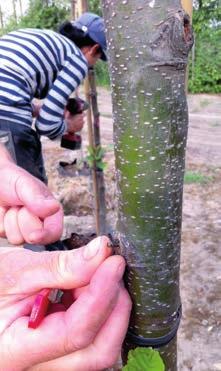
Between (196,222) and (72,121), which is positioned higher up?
(72,121)

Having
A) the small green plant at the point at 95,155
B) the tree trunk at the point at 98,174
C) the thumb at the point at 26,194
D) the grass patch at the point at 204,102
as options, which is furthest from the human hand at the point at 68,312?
the grass patch at the point at 204,102

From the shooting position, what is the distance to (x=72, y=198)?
3.75 m

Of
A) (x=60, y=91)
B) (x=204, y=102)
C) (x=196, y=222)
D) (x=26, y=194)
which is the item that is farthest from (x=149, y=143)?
(x=204, y=102)

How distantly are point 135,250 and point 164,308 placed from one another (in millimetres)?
127

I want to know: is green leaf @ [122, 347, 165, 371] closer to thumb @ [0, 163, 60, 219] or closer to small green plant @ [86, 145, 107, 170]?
thumb @ [0, 163, 60, 219]

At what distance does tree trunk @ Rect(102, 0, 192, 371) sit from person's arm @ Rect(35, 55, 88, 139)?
5.38ft

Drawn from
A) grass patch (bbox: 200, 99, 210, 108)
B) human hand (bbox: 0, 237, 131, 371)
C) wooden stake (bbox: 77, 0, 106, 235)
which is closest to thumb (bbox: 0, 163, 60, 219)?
human hand (bbox: 0, 237, 131, 371)

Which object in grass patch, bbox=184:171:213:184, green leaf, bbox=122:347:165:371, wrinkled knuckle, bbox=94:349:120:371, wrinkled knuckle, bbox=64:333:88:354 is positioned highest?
wrinkled knuckle, bbox=64:333:88:354

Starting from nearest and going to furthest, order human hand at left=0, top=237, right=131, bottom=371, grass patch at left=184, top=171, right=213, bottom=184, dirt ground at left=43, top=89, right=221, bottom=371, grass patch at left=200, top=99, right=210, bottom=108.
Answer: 1. human hand at left=0, top=237, right=131, bottom=371
2. dirt ground at left=43, top=89, right=221, bottom=371
3. grass patch at left=184, top=171, right=213, bottom=184
4. grass patch at left=200, top=99, right=210, bottom=108

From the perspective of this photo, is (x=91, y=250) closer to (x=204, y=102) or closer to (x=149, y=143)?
(x=149, y=143)

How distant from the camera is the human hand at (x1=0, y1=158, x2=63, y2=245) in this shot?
89cm

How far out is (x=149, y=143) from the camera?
1.77 ft

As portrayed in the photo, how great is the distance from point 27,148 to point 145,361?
1.80 m

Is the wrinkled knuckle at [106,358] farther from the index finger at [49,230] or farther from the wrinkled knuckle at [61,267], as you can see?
the index finger at [49,230]
